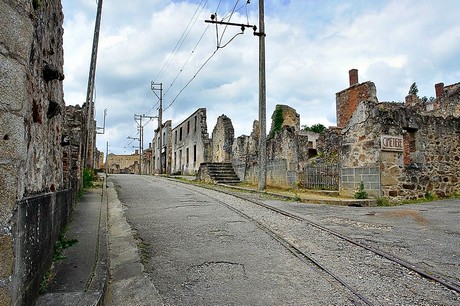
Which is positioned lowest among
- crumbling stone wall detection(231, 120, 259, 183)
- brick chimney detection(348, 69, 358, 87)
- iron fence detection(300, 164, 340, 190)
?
iron fence detection(300, 164, 340, 190)

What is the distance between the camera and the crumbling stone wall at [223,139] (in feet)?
86.0

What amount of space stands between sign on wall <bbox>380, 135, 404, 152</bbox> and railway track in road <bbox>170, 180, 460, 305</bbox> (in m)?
5.88

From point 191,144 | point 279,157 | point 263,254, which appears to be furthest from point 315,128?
point 263,254

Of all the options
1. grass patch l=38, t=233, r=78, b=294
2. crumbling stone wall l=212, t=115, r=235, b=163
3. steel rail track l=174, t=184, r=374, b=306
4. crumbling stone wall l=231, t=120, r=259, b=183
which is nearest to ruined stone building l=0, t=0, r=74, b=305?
grass patch l=38, t=233, r=78, b=294

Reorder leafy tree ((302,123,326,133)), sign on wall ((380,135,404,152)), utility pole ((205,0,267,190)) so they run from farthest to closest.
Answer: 1. leafy tree ((302,123,326,133))
2. utility pole ((205,0,267,190))
3. sign on wall ((380,135,404,152))

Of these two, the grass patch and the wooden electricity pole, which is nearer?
the grass patch

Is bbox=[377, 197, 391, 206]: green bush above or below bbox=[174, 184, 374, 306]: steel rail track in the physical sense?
above

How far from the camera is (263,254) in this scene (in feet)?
15.8

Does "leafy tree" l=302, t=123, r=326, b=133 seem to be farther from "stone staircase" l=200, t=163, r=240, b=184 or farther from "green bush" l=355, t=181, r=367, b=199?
"green bush" l=355, t=181, r=367, b=199

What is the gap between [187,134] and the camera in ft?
117

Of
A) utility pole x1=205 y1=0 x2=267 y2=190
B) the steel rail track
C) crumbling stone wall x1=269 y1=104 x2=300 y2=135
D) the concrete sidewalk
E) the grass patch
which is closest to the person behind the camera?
the concrete sidewalk

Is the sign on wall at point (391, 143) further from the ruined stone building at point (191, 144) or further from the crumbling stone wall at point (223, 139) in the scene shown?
the ruined stone building at point (191, 144)

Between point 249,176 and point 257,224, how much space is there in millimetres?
13064

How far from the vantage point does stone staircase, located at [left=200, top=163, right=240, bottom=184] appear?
20430 millimetres
